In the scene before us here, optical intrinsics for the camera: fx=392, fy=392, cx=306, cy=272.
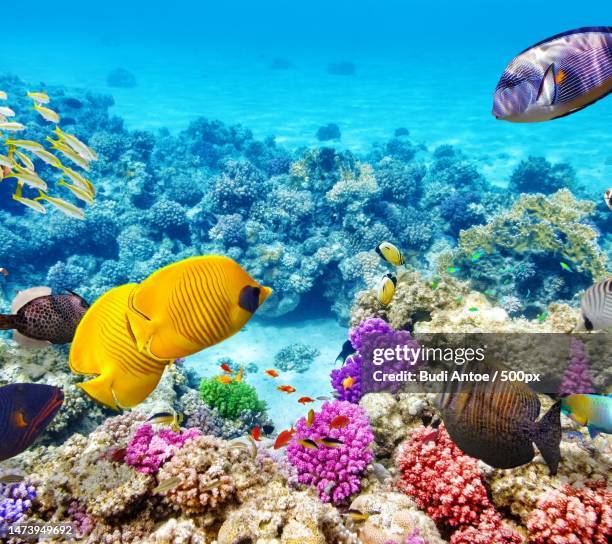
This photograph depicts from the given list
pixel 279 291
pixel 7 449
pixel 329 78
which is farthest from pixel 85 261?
pixel 329 78

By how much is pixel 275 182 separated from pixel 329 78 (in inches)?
1677

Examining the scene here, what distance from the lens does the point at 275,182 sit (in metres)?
14.3

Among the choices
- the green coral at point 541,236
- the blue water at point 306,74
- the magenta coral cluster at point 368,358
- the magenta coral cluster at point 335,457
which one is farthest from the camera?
the blue water at point 306,74

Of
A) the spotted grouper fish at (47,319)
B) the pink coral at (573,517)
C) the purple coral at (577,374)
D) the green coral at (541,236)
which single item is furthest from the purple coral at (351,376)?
the green coral at (541,236)

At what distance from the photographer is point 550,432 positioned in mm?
2176

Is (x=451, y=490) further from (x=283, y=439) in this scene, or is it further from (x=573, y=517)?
(x=283, y=439)

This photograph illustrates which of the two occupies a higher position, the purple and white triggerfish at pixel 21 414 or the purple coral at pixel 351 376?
the purple and white triggerfish at pixel 21 414

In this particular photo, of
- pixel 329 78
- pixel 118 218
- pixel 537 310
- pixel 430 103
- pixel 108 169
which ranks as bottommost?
pixel 537 310

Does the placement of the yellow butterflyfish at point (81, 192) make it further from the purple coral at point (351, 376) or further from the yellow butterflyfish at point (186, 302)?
the yellow butterflyfish at point (186, 302)

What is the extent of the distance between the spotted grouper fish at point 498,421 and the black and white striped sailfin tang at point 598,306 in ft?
3.49

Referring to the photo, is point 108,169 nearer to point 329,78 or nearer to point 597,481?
point 597,481

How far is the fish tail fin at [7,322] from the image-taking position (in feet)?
5.95

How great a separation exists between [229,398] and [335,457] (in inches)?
125
